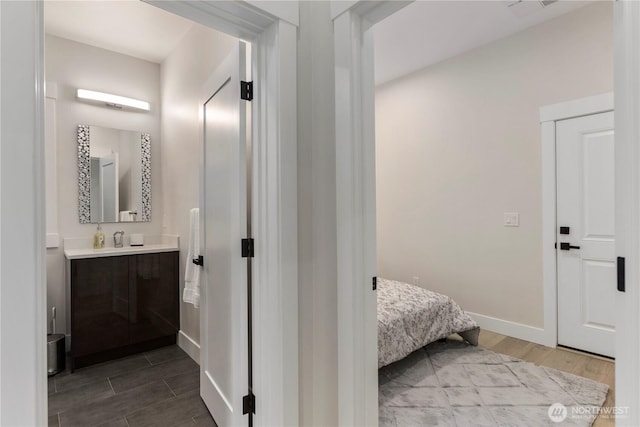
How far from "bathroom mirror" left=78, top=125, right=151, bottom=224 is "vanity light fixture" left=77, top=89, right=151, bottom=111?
0.25 m


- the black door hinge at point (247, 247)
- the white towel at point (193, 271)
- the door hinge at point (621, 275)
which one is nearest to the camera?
the door hinge at point (621, 275)

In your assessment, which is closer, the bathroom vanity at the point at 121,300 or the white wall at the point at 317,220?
the white wall at the point at 317,220

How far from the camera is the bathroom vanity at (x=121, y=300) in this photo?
2.60m

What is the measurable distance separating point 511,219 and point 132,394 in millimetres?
3458

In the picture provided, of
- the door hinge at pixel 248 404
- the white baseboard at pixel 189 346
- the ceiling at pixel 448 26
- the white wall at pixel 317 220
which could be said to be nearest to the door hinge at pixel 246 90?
the white wall at pixel 317 220

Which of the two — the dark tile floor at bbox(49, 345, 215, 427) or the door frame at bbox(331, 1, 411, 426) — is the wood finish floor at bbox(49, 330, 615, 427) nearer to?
the dark tile floor at bbox(49, 345, 215, 427)

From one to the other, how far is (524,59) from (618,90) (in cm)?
274

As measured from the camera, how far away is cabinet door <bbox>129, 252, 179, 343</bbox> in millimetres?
2867

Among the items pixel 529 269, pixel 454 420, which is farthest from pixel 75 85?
pixel 529 269

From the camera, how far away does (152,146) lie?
343 centimetres

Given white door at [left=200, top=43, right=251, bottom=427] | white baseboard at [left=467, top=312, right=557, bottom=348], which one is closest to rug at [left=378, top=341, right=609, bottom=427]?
white baseboard at [left=467, top=312, right=557, bottom=348]

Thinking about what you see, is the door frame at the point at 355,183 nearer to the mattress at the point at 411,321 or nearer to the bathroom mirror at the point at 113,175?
the mattress at the point at 411,321

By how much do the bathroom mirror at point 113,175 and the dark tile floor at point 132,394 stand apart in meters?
1.37

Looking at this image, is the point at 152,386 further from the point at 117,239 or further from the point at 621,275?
the point at 621,275
